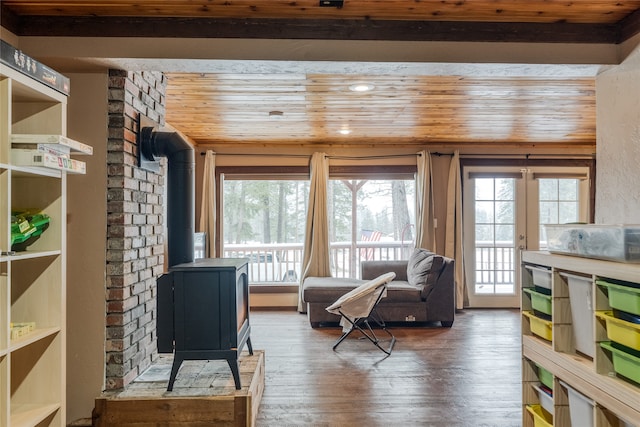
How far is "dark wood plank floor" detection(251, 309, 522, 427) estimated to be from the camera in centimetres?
253

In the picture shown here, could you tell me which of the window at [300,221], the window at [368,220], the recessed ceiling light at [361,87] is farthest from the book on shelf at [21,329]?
the window at [368,220]

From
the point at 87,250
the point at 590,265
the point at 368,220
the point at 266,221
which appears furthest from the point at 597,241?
the point at 266,221

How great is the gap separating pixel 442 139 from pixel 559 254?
377 centimetres

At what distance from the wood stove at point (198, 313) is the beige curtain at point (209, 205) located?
3.08 metres

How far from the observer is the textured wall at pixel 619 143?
79.3 inches

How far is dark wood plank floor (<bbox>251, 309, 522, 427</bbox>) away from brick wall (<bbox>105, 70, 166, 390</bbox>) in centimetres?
93

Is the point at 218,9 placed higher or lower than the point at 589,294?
higher

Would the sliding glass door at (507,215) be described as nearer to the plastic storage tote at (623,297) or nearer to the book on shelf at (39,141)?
the plastic storage tote at (623,297)

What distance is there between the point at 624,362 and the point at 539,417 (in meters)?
0.67

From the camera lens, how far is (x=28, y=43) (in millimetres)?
2100

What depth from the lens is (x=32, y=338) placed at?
5.20 ft

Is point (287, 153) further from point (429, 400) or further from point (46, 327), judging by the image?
point (46, 327)

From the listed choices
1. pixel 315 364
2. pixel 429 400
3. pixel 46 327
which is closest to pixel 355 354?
pixel 315 364

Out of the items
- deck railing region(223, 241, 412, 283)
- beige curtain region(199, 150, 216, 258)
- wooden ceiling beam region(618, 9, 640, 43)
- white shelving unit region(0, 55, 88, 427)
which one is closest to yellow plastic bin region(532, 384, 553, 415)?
wooden ceiling beam region(618, 9, 640, 43)
